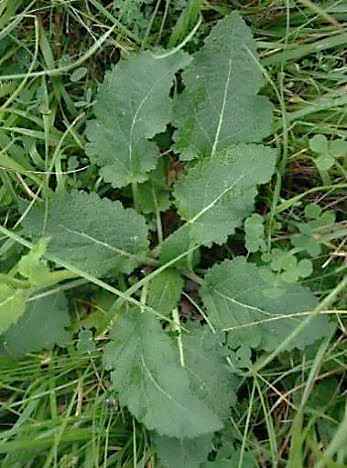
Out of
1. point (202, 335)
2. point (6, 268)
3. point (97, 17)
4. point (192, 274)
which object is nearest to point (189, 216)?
point (192, 274)

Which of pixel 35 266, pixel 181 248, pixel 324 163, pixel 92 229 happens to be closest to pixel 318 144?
pixel 324 163

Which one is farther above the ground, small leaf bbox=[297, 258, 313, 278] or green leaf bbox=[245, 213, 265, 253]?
green leaf bbox=[245, 213, 265, 253]

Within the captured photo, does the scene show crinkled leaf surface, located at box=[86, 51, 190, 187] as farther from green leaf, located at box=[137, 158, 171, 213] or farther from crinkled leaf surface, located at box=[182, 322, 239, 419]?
crinkled leaf surface, located at box=[182, 322, 239, 419]

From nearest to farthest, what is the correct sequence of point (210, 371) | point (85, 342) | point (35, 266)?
point (35, 266) → point (210, 371) → point (85, 342)

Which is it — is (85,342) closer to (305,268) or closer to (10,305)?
(10,305)

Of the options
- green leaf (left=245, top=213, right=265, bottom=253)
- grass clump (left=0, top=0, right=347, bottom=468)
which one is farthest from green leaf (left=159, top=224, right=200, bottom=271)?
green leaf (left=245, top=213, right=265, bottom=253)

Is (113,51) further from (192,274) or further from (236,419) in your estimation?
(236,419)

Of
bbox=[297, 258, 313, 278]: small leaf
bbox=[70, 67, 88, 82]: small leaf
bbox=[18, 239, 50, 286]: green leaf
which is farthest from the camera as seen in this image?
bbox=[70, 67, 88, 82]: small leaf
